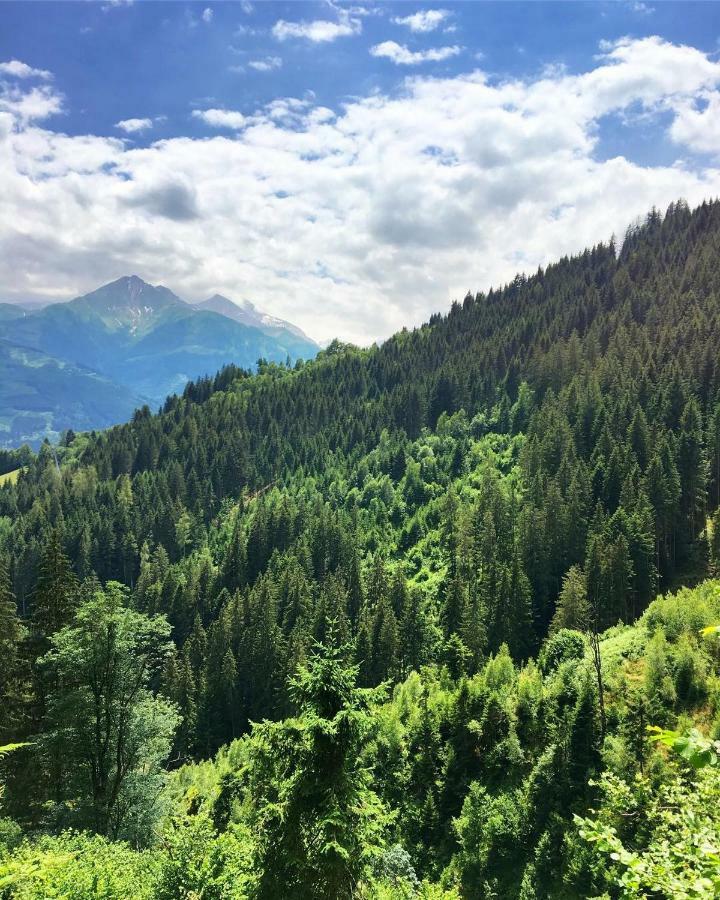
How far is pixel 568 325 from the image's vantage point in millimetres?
183625

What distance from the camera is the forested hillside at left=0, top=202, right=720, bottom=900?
14.1m

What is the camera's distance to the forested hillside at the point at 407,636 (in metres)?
14.1

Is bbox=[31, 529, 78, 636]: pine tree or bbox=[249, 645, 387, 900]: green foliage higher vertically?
bbox=[31, 529, 78, 636]: pine tree

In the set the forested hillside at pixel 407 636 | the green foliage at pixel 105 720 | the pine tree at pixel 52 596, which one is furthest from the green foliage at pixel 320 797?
the pine tree at pixel 52 596

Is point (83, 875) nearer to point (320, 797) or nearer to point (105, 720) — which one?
point (320, 797)

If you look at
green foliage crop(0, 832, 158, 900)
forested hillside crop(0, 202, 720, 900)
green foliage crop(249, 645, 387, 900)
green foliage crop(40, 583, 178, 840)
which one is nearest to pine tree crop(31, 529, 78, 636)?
forested hillside crop(0, 202, 720, 900)

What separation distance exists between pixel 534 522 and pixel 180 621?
7079cm

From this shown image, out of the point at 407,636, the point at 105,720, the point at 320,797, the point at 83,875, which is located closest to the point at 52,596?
the point at 105,720

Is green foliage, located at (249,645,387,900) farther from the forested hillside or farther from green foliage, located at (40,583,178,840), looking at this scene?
green foliage, located at (40,583,178,840)

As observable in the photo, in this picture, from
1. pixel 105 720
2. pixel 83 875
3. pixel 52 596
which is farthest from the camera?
pixel 52 596

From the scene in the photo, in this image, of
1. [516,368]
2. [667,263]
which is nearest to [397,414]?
[516,368]

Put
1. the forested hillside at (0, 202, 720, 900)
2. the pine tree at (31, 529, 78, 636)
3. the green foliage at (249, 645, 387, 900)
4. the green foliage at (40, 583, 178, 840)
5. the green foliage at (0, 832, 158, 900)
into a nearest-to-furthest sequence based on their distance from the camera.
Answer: the green foliage at (249, 645, 387, 900), the forested hillside at (0, 202, 720, 900), the green foliage at (0, 832, 158, 900), the green foliage at (40, 583, 178, 840), the pine tree at (31, 529, 78, 636)

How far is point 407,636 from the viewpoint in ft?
254

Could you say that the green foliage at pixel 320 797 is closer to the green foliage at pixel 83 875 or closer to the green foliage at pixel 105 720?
the green foliage at pixel 83 875
